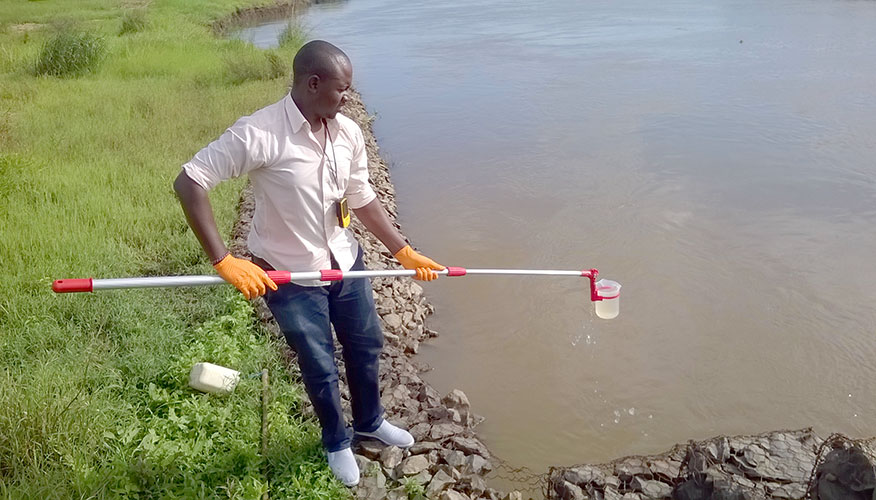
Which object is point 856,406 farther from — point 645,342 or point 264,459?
point 264,459

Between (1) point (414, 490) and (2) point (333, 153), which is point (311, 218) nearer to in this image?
(2) point (333, 153)

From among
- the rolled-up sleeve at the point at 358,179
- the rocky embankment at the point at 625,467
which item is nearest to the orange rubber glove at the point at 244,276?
the rolled-up sleeve at the point at 358,179

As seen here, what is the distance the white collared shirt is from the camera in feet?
6.80

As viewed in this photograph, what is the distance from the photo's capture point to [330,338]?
250 centimetres

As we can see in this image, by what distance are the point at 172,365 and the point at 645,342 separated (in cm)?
288

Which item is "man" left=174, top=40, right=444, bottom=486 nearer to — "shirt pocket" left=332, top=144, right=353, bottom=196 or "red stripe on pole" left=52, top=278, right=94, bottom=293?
"shirt pocket" left=332, top=144, right=353, bottom=196

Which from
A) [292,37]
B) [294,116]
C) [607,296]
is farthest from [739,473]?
[292,37]

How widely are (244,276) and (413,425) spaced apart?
4.60ft

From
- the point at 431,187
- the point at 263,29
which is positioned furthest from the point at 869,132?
the point at 263,29

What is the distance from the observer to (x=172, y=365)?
327 cm

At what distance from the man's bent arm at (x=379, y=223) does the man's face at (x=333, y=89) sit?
48 centimetres

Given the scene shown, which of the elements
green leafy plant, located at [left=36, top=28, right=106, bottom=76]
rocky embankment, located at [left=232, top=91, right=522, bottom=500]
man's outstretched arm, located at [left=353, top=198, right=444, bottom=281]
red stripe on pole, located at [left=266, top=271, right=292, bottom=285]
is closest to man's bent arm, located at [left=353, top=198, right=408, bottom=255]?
man's outstretched arm, located at [left=353, top=198, right=444, bottom=281]

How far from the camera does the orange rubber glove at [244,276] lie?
213 centimetres

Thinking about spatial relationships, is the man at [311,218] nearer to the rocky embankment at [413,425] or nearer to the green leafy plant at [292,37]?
the rocky embankment at [413,425]
